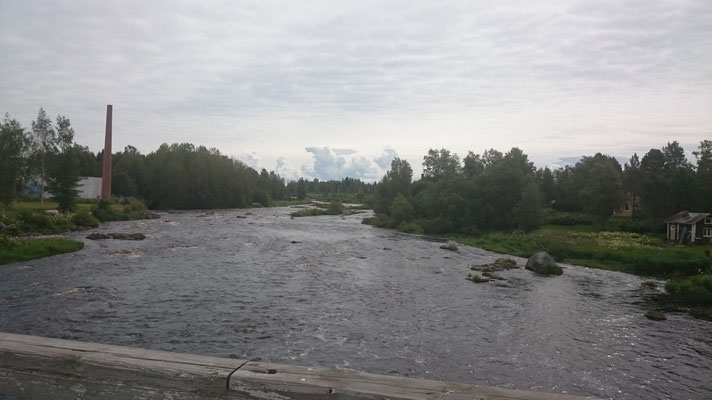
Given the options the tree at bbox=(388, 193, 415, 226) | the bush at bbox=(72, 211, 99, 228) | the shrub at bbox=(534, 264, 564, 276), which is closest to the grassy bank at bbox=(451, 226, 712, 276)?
the shrub at bbox=(534, 264, 564, 276)

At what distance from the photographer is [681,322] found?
21.9m

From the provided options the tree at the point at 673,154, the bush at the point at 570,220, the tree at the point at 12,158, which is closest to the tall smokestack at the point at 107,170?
the tree at the point at 12,158

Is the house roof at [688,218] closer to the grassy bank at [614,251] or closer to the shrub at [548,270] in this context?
the grassy bank at [614,251]

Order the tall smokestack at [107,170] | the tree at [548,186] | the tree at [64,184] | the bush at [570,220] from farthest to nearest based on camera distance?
the tree at [548,186] → the tall smokestack at [107,170] → the bush at [570,220] → the tree at [64,184]

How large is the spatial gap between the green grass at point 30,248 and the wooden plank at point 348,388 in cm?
3346

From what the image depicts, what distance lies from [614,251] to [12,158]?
69.6 m

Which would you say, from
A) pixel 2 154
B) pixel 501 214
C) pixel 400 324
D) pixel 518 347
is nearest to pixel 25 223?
pixel 2 154

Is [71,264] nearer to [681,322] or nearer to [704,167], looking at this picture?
[681,322]

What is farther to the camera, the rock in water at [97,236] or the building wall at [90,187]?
the building wall at [90,187]

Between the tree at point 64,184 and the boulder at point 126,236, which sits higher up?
the tree at point 64,184

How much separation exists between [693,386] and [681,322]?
969 centimetres

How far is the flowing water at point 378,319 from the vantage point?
14.5m

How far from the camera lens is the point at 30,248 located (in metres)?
33.8

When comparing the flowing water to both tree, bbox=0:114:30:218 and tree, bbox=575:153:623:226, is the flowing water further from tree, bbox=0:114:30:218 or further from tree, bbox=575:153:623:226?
tree, bbox=575:153:623:226
